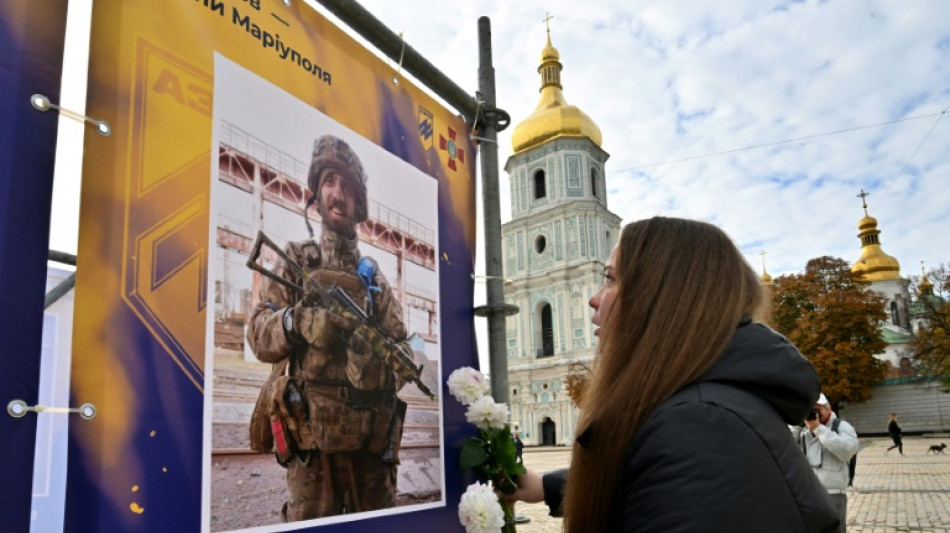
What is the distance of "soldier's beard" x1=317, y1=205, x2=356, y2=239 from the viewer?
2.22 m

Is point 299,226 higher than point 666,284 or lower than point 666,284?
higher

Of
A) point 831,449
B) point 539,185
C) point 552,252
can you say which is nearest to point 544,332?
point 552,252

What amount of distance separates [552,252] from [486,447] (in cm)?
4029

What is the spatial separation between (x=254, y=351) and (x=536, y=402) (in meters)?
40.2

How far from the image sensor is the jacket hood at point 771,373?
4.16ft

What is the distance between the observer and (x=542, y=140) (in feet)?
146

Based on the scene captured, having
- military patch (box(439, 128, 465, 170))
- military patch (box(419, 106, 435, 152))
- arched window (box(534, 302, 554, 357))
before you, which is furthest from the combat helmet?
arched window (box(534, 302, 554, 357))

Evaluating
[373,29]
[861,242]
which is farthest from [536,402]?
[373,29]

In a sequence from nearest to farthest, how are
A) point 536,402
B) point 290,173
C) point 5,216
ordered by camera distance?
1. point 5,216
2. point 290,173
3. point 536,402

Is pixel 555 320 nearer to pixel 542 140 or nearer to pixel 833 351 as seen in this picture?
pixel 542 140

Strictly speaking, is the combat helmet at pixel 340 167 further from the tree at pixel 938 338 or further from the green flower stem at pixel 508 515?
the tree at pixel 938 338

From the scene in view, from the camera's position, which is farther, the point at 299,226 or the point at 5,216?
the point at 299,226

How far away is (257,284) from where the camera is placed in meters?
1.91

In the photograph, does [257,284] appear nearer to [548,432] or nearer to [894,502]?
[894,502]
